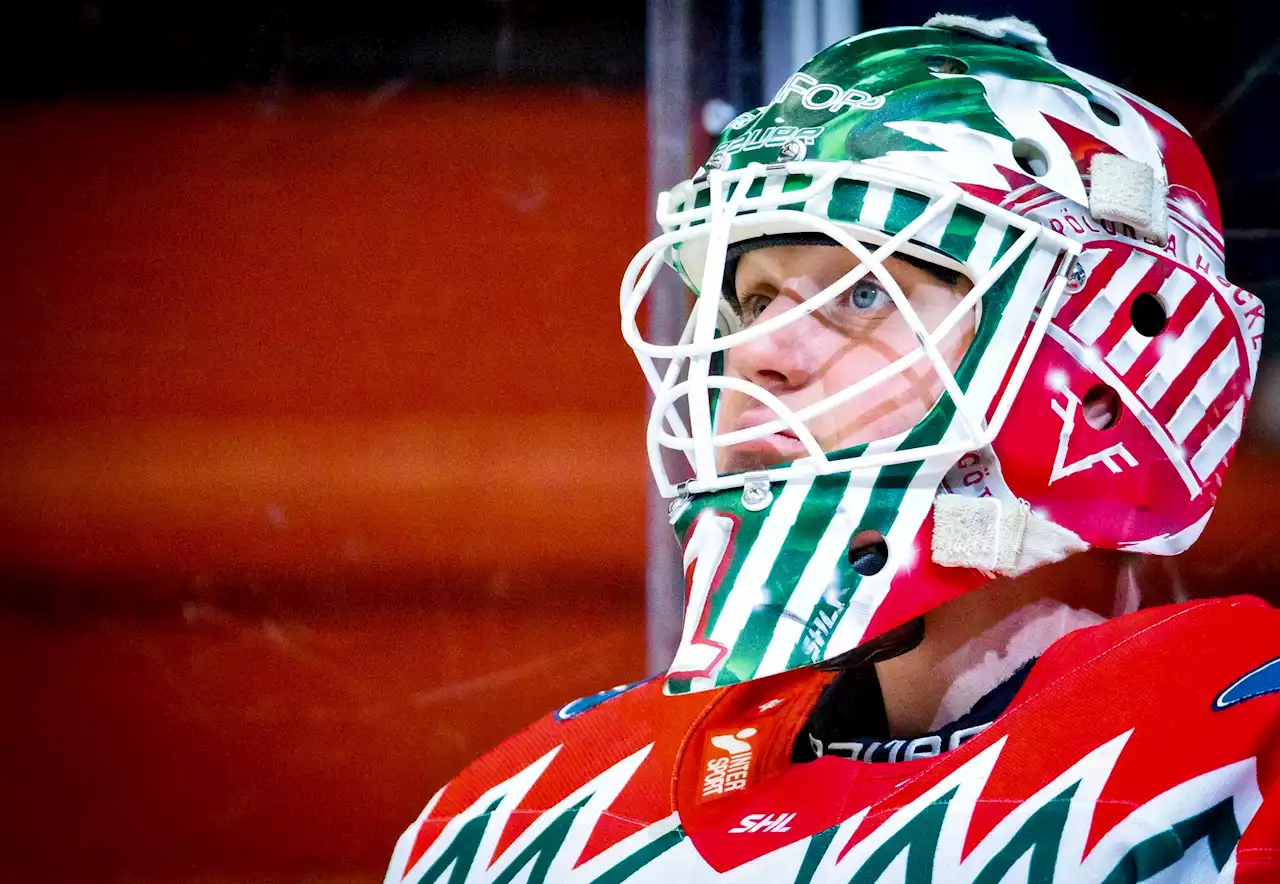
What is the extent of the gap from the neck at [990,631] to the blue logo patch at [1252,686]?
7.4 inches

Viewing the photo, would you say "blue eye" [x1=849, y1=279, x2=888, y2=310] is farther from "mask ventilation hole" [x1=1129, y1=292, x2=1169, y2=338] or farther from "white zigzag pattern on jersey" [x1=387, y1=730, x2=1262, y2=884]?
"white zigzag pattern on jersey" [x1=387, y1=730, x2=1262, y2=884]

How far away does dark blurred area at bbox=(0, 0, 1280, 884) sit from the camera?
131 centimetres

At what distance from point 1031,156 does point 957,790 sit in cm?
45

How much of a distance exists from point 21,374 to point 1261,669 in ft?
3.70

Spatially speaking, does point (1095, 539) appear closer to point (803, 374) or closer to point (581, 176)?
point (803, 374)

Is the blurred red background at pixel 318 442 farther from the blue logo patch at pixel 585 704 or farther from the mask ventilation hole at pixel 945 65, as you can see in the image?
the mask ventilation hole at pixel 945 65

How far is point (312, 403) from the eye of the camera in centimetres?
133

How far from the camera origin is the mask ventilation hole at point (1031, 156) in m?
0.96

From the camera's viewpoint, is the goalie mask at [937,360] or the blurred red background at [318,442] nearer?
the goalie mask at [937,360]

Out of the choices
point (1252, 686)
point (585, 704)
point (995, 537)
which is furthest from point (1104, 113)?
point (585, 704)

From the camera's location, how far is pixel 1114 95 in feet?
3.34

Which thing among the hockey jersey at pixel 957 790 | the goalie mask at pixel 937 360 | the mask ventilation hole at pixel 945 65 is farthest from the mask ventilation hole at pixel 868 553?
the mask ventilation hole at pixel 945 65

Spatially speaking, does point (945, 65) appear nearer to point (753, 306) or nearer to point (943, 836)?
point (753, 306)

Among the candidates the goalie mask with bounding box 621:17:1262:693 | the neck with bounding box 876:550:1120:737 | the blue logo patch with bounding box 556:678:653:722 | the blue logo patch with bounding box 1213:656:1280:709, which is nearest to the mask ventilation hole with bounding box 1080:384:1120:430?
the goalie mask with bounding box 621:17:1262:693
